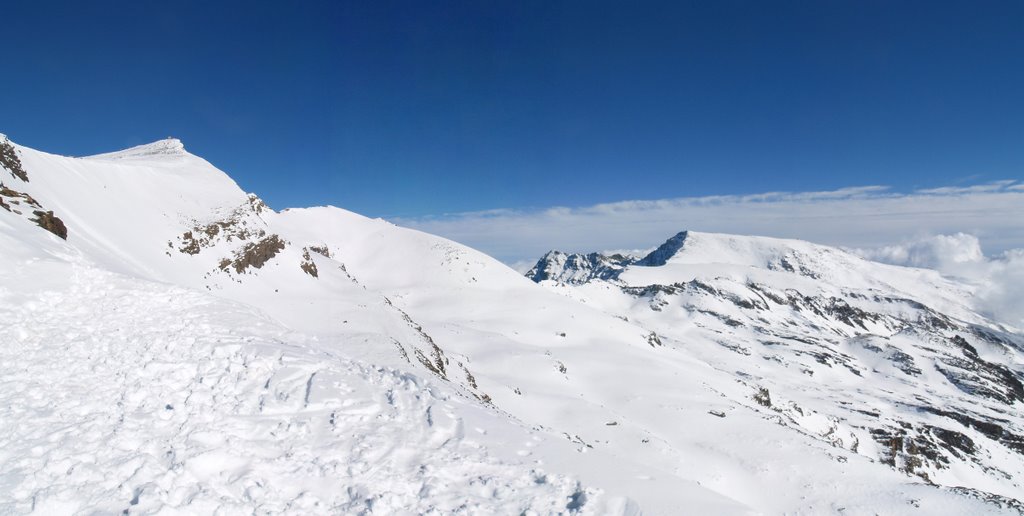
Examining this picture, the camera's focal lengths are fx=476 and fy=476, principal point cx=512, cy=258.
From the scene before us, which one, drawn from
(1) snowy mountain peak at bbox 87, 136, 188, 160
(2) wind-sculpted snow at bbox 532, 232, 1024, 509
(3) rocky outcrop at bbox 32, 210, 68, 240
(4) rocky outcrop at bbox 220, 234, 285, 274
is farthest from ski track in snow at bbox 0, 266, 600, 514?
(1) snowy mountain peak at bbox 87, 136, 188, 160

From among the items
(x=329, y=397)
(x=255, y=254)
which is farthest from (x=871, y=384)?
(x=329, y=397)

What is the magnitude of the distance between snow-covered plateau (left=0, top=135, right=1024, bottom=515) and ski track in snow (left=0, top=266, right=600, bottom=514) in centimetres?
5

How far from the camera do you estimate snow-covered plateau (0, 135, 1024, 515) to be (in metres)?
9.59

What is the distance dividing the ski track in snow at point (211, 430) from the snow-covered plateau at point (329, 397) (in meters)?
0.05

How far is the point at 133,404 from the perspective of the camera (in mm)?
11086

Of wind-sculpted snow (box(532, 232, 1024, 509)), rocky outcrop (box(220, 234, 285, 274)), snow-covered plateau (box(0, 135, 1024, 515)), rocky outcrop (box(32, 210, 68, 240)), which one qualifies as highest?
rocky outcrop (box(32, 210, 68, 240))

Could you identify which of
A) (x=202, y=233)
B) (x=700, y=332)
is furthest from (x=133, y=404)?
(x=700, y=332)

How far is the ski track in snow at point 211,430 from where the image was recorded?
342 inches

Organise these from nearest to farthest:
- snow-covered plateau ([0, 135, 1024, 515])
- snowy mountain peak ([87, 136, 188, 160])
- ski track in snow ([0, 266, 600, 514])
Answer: ski track in snow ([0, 266, 600, 514]) < snow-covered plateau ([0, 135, 1024, 515]) < snowy mountain peak ([87, 136, 188, 160])

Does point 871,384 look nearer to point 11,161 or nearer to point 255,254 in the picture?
point 255,254

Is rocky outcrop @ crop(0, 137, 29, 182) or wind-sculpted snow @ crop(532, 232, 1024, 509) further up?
rocky outcrop @ crop(0, 137, 29, 182)

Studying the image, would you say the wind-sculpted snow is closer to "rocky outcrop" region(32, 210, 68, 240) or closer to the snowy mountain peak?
"rocky outcrop" region(32, 210, 68, 240)

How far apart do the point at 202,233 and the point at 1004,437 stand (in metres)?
131

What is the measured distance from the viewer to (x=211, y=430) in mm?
10609
